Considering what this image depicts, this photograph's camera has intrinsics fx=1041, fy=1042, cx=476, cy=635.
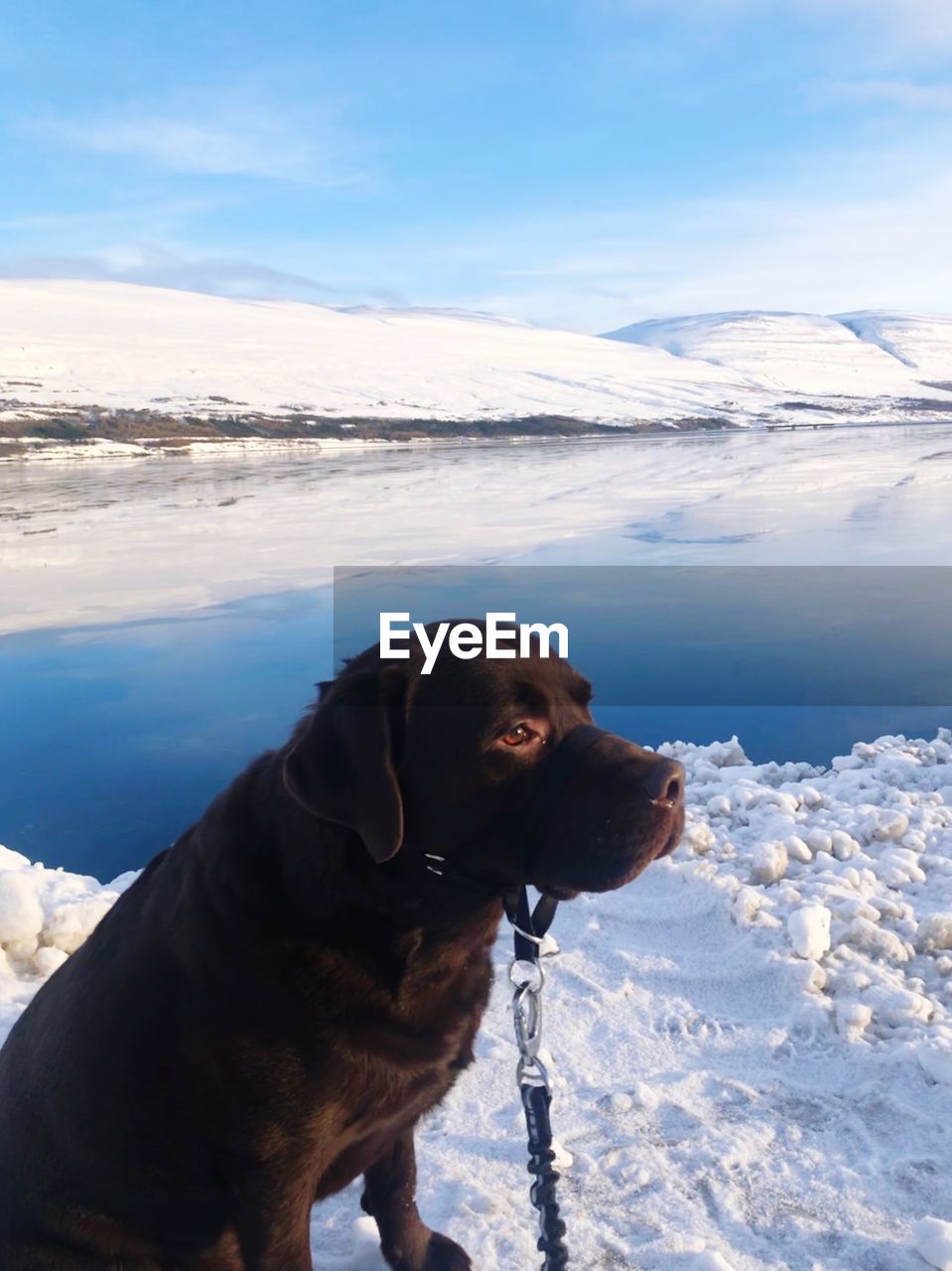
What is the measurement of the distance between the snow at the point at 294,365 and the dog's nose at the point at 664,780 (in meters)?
Result: 52.9

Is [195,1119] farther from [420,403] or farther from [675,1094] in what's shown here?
[420,403]

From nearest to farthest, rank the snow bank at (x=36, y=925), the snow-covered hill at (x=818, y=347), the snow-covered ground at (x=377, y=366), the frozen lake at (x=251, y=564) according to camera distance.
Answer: the snow bank at (x=36, y=925) → the frozen lake at (x=251, y=564) → the snow-covered ground at (x=377, y=366) → the snow-covered hill at (x=818, y=347)

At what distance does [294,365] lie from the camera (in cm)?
7475

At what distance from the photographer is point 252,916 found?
2229 millimetres

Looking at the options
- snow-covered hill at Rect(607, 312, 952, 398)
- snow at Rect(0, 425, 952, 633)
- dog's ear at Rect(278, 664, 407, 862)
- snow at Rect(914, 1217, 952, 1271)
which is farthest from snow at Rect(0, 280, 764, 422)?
snow at Rect(914, 1217, 952, 1271)

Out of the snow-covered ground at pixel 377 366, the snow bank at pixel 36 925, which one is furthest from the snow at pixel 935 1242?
the snow-covered ground at pixel 377 366

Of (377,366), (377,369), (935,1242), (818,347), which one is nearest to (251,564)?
(935,1242)

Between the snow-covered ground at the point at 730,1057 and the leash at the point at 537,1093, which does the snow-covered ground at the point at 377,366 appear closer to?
the snow-covered ground at the point at 730,1057

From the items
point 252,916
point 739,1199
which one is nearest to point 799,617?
point 739,1199

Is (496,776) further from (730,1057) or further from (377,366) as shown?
(377,366)

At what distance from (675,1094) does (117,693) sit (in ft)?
18.2

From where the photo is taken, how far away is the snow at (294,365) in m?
59.6

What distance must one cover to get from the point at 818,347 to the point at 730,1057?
156 m

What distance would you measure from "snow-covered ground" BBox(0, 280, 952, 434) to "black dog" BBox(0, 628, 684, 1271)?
162ft
